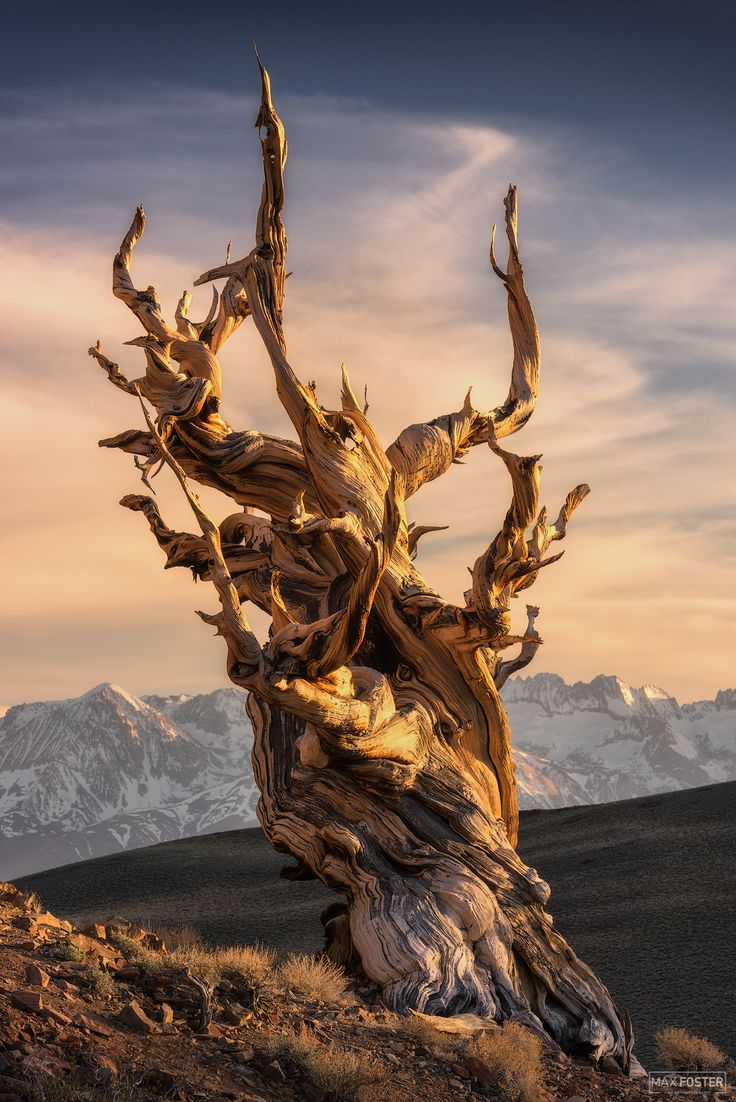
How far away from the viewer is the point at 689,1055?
39.6 feet

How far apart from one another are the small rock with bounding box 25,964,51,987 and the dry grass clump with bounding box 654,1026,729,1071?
672cm

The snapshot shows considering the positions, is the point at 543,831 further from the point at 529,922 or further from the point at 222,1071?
the point at 222,1071

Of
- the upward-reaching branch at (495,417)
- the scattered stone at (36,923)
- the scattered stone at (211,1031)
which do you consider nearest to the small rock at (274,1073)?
the scattered stone at (211,1031)

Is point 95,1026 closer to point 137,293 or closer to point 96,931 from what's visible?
point 96,931

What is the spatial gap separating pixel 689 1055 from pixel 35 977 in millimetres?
6883

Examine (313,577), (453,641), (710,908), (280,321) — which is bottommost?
(710,908)

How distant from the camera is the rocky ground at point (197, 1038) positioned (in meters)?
7.17

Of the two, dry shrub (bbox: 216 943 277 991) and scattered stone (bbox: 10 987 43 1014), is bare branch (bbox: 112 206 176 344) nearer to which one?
dry shrub (bbox: 216 943 277 991)

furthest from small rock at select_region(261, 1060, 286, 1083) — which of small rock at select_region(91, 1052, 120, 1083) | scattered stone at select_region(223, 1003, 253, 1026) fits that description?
small rock at select_region(91, 1052, 120, 1083)

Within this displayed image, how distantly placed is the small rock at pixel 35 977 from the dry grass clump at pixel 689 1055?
6.72 metres

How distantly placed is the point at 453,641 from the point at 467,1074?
4.38 m

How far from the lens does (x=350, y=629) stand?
10.3 metres

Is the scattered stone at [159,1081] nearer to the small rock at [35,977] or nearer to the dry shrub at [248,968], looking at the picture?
the small rock at [35,977]

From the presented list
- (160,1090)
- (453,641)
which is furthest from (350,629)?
(160,1090)
